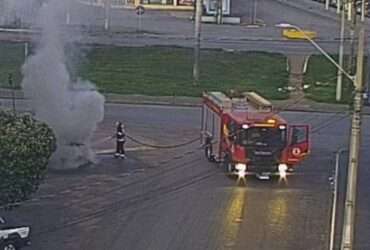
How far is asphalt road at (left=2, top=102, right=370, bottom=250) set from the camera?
94.4 feet

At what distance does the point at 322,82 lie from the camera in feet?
184

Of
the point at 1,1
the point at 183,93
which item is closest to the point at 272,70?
the point at 183,93

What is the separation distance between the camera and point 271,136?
3612cm

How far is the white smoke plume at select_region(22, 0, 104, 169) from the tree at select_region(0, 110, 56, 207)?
7.07 meters

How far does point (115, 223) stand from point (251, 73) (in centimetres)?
2747

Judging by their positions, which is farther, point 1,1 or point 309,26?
point 309,26

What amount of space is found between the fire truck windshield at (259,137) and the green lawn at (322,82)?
615 inches

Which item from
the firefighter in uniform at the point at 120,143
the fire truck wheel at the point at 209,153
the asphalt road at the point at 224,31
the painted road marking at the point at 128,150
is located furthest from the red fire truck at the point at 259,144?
the asphalt road at the point at 224,31

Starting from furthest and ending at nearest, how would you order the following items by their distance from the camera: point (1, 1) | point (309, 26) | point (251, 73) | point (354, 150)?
point (309, 26)
point (251, 73)
point (1, 1)
point (354, 150)

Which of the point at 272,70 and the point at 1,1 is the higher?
the point at 1,1

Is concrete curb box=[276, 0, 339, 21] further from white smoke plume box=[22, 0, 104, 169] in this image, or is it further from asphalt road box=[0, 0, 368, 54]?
white smoke plume box=[22, 0, 104, 169]

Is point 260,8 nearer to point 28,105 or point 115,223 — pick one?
point 28,105

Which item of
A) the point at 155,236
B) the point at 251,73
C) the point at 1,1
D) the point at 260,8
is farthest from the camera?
the point at 260,8

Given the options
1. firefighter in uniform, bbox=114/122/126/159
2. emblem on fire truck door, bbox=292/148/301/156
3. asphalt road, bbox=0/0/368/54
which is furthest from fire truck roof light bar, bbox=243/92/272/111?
asphalt road, bbox=0/0/368/54
